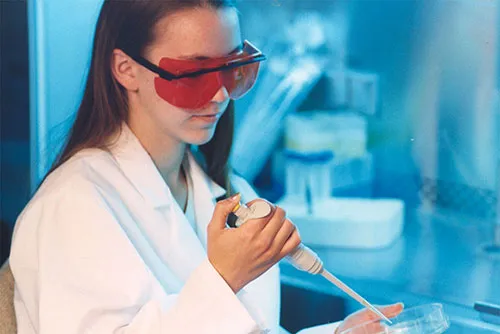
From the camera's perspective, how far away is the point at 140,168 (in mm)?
1298

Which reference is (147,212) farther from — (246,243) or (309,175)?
(309,175)

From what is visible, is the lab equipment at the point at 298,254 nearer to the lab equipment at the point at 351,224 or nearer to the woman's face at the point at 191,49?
the woman's face at the point at 191,49

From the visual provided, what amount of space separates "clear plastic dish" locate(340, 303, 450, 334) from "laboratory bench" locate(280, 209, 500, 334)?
0.07 metres

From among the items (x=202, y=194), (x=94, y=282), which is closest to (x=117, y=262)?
(x=94, y=282)

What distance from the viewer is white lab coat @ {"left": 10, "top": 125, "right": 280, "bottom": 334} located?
1.04 metres

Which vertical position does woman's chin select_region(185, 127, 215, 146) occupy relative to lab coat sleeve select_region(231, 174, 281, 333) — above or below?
above

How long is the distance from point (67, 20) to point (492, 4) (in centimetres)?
102

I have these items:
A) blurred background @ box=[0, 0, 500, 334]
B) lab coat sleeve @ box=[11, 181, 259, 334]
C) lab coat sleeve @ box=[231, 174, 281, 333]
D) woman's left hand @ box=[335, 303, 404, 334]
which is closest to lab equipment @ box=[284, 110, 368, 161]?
blurred background @ box=[0, 0, 500, 334]

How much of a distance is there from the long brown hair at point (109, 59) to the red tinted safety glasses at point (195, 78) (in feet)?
0.24

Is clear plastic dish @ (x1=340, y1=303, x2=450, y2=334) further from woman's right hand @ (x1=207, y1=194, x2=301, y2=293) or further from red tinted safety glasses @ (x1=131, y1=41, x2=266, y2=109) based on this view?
red tinted safety glasses @ (x1=131, y1=41, x2=266, y2=109)

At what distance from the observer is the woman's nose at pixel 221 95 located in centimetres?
117

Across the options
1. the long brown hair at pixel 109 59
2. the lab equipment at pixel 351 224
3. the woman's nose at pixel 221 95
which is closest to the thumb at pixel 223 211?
the woman's nose at pixel 221 95

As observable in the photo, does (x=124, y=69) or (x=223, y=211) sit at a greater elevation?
(x=124, y=69)

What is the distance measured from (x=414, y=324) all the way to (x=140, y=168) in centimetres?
57
